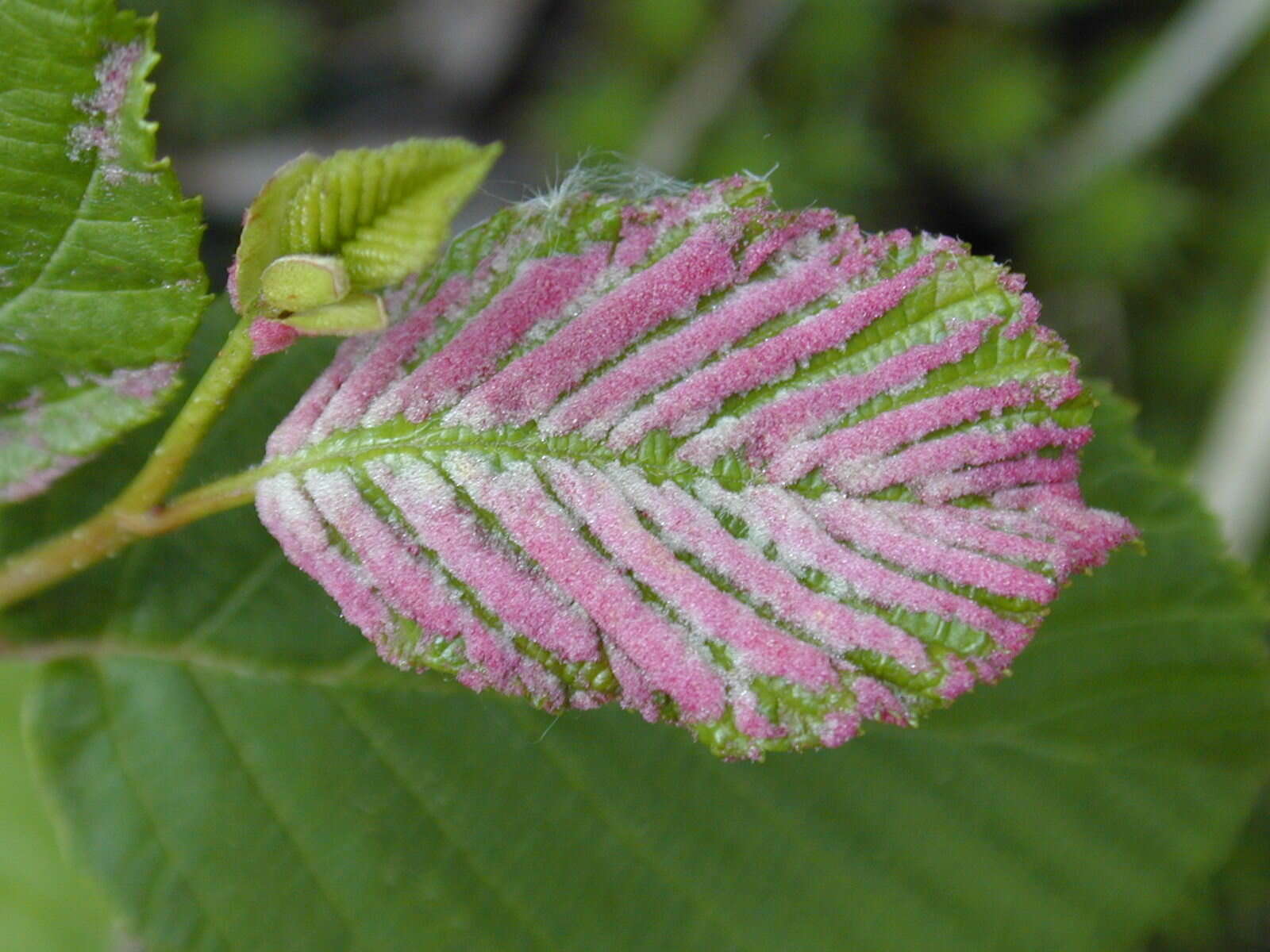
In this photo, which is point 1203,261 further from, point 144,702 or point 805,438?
point 144,702

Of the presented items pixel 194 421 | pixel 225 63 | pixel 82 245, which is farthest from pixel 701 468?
pixel 225 63

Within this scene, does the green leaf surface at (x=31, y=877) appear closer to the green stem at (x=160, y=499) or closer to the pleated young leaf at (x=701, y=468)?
the green stem at (x=160, y=499)

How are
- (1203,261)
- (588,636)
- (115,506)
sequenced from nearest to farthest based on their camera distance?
1. (588,636)
2. (115,506)
3. (1203,261)

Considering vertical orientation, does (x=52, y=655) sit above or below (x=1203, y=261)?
above

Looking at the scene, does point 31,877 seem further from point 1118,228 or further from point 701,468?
point 1118,228

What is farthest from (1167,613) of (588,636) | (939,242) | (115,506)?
(115,506)

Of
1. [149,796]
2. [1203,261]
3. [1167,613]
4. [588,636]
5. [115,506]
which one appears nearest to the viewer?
[588,636]
